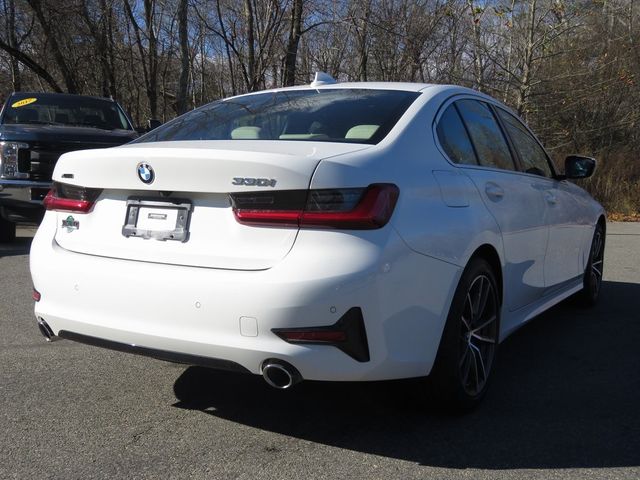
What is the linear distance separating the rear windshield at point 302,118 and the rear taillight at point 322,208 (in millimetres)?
457

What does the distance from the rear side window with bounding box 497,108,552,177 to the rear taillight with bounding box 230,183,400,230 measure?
2125 mm

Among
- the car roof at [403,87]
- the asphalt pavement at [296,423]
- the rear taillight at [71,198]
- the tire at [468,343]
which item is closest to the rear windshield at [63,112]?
the asphalt pavement at [296,423]

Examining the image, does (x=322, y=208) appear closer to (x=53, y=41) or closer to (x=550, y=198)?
(x=550, y=198)

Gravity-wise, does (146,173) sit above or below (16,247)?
above

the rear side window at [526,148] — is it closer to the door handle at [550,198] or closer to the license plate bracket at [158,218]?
the door handle at [550,198]

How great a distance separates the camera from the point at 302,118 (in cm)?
365

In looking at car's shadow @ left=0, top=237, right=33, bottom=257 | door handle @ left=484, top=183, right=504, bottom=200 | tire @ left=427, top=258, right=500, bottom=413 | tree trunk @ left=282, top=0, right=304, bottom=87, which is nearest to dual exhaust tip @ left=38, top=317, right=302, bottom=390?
tire @ left=427, top=258, right=500, bottom=413

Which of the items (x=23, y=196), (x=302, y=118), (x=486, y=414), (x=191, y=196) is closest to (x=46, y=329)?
(x=191, y=196)

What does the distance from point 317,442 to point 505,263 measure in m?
1.47

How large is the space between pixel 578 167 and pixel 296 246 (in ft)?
11.0

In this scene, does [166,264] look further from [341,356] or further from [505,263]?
[505,263]

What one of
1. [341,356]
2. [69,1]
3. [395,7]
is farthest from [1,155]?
[69,1]

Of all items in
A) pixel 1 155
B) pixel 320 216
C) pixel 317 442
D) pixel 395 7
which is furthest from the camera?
pixel 395 7

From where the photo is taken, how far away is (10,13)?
816 inches
